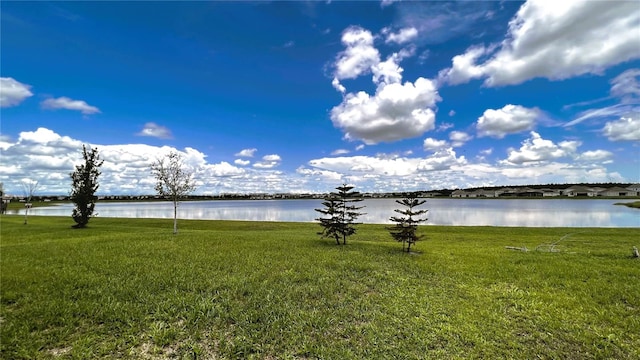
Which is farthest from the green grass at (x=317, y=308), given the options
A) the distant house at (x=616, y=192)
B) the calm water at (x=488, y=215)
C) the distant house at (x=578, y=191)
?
the distant house at (x=578, y=191)

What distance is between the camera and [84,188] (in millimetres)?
34812

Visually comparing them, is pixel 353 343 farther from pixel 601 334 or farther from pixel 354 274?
pixel 601 334

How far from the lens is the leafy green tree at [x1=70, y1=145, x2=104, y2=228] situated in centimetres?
3409

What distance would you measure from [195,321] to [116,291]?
3.68 metres

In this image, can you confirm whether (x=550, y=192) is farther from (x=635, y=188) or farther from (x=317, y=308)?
(x=317, y=308)

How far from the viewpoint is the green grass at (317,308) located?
21.7 feet

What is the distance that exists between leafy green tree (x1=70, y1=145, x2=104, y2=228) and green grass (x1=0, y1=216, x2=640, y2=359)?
24217 mm

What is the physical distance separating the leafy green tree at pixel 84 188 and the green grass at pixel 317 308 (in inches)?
953

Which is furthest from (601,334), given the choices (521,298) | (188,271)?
(188,271)

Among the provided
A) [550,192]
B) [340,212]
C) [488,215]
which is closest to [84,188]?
[340,212]

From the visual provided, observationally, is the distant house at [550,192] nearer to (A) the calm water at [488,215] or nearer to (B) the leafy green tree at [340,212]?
(A) the calm water at [488,215]

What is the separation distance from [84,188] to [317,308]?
124 feet

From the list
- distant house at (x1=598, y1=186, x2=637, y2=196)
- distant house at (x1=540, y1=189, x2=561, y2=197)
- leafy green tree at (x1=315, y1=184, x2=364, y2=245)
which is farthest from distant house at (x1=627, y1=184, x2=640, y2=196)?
leafy green tree at (x1=315, y1=184, x2=364, y2=245)

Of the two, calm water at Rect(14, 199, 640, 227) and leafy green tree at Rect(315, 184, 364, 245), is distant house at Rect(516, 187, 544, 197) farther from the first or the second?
leafy green tree at Rect(315, 184, 364, 245)
